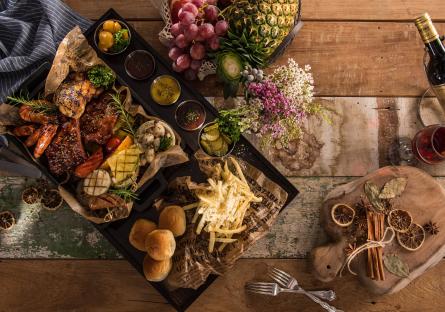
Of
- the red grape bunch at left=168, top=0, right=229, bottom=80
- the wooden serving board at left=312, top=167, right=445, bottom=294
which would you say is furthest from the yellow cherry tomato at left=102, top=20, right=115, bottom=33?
the wooden serving board at left=312, top=167, right=445, bottom=294

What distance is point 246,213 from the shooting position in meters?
1.83

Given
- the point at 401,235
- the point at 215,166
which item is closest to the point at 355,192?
the point at 401,235

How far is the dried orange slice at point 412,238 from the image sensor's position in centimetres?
196

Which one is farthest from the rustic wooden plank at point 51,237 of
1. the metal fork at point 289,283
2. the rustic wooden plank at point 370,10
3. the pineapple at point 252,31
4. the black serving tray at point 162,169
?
the rustic wooden plank at point 370,10

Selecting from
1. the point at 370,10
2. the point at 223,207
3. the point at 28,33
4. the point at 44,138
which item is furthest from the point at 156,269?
the point at 370,10

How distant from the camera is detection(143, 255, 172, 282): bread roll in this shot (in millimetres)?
Result: 1773

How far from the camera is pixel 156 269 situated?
1.77m

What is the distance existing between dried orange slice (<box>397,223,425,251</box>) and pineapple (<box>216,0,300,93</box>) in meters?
1.04

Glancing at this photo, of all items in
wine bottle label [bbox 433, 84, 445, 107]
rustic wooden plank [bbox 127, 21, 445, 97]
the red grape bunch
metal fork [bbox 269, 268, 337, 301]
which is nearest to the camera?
the red grape bunch

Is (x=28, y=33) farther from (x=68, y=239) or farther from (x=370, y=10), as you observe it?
(x=370, y=10)

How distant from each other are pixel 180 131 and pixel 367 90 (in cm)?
103

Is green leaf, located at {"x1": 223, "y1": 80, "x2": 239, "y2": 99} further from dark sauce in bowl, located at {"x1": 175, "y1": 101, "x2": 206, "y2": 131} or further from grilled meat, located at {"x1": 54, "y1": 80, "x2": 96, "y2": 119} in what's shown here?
grilled meat, located at {"x1": 54, "y1": 80, "x2": 96, "y2": 119}

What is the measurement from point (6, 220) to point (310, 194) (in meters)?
1.54

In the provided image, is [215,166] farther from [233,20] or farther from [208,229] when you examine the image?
[233,20]
